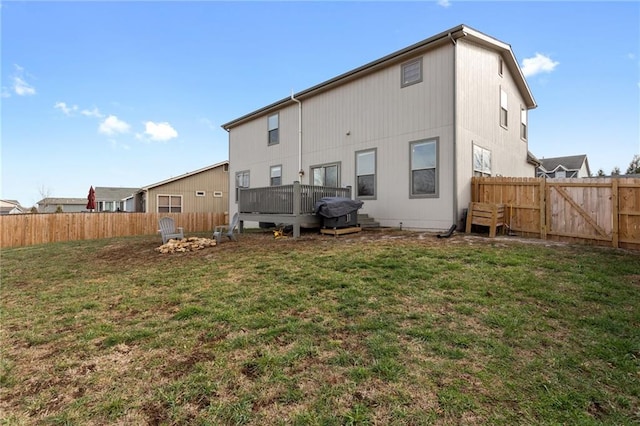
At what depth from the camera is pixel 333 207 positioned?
29.3ft

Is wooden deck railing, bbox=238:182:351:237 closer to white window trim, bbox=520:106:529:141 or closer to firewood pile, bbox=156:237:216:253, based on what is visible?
firewood pile, bbox=156:237:216:253

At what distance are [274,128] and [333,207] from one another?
301 inches

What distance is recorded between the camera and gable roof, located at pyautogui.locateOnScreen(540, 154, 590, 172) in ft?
102

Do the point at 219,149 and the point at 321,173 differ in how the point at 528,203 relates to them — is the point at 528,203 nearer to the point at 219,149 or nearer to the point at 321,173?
the point at 321,173

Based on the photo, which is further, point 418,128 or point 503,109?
point 503,109

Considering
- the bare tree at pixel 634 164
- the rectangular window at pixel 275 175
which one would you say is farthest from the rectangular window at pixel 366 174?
the bare tree at pixel 634 164

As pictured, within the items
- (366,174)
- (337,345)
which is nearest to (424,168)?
(366,174)

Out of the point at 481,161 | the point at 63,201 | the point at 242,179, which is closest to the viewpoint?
the point at 481,161

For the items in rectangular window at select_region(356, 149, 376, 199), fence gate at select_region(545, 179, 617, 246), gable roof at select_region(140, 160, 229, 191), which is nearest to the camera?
fence gate at select_region(545, 179, 617, 246)

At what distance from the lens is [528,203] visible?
27.0ft

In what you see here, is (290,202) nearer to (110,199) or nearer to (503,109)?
(503,109)

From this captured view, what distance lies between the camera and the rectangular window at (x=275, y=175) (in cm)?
1458

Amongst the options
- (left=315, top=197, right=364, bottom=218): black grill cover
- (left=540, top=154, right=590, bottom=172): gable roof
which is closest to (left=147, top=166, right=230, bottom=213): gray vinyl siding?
(left=315, top=197, right=364, bottom=218): black grill cover

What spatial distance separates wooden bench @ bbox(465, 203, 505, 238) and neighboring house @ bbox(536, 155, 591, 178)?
28267 mm
